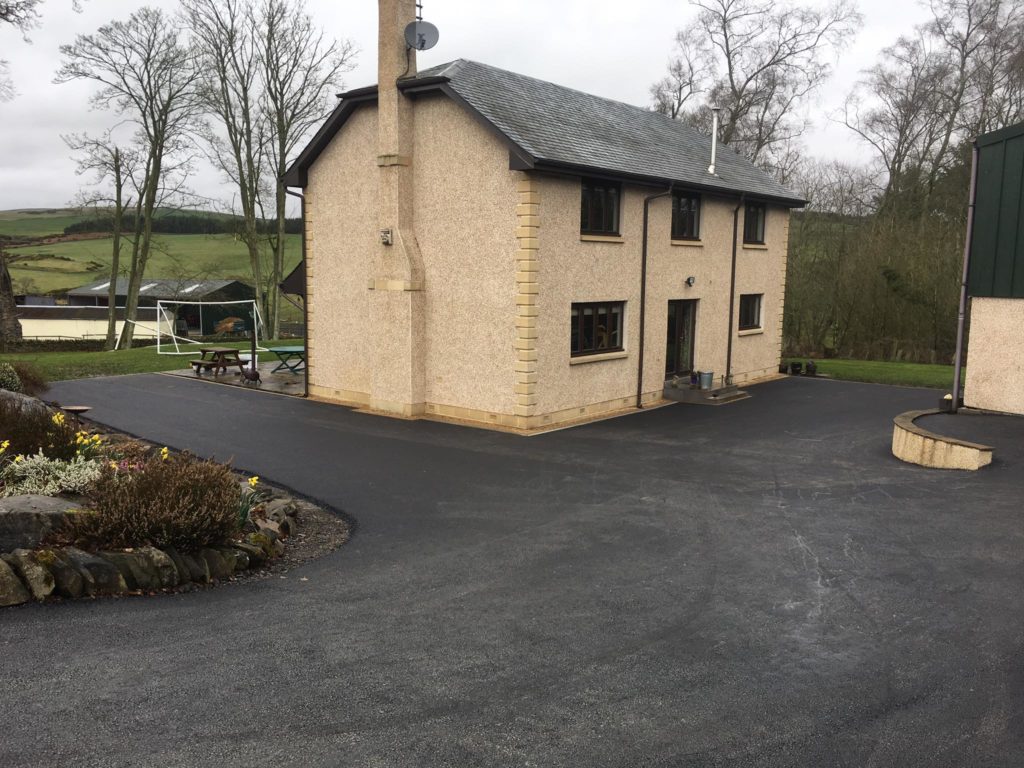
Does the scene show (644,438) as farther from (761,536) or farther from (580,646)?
(580,646)

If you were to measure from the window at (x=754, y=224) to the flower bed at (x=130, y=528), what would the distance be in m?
17.5

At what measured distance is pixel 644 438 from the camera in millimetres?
15688

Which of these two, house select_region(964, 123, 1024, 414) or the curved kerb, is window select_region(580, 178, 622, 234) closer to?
house select_region(964, 123, 1024, 414)

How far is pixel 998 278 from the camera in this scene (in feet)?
47.3

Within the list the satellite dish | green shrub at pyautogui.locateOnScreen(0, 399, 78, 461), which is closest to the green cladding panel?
the satellite dish

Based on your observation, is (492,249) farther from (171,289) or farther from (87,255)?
(87,255)

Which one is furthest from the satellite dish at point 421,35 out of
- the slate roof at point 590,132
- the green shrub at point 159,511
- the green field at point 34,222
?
the green field at point 34,222

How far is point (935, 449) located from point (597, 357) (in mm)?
7198

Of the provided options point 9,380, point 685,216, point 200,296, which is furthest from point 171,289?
point 685,216

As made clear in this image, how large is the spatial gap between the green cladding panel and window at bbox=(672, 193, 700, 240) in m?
7.00

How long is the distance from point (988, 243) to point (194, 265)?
59.8 m

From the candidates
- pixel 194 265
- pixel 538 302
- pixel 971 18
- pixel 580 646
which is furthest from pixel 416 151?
pixel 194 265

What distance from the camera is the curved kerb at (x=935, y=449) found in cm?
1233

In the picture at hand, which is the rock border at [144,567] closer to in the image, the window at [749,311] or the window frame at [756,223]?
the window at [749,311]
